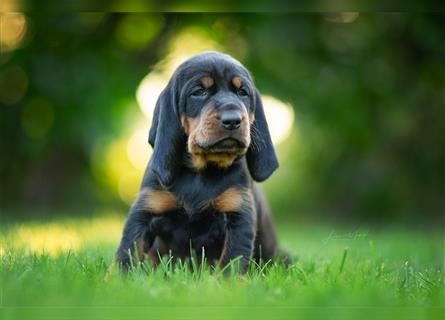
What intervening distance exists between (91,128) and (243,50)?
2.04 meters

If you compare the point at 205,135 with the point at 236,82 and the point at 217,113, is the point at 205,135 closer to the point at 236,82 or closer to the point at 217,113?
the point at 217,113

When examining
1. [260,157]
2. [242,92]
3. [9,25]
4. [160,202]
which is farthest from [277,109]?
[9,25]

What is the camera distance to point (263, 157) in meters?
3.68

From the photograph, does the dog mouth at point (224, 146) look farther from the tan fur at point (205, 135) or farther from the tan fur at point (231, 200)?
the tan fur at point (231, 200)

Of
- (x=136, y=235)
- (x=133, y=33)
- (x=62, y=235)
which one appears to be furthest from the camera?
(x=62, y=235)

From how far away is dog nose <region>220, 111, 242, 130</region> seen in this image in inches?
129

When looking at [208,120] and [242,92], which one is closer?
[208,120]

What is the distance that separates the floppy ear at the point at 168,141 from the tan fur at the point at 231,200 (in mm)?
265

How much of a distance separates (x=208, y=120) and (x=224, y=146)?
150 mm

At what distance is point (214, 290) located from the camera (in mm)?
2697

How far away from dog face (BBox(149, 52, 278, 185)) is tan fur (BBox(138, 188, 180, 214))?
0.07 meters

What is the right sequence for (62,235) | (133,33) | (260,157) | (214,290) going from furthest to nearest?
1. (62,235)
2. (133,33)
3. (260,157)
4. (214,290)

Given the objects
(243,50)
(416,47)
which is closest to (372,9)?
(243,50)

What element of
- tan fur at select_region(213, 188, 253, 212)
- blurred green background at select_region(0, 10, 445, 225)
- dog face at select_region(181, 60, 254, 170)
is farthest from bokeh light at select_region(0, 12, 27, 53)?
tan fur at select_region(213, 188, 253, 212)
